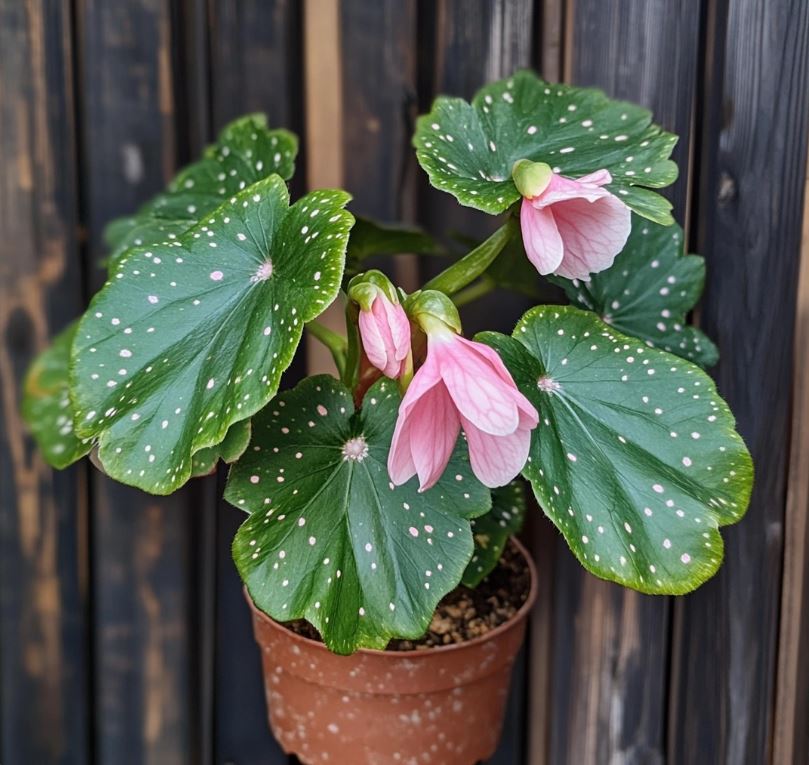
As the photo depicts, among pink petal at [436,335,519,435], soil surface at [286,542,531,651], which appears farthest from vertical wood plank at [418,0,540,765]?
pink petal at [436,335,519,435]

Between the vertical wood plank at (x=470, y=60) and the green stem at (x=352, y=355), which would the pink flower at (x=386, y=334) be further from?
the vertical wood plank at (x=470, y=60)

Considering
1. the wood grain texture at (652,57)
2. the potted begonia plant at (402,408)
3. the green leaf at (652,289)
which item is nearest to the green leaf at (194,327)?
the potted begonia plant at (402,408)

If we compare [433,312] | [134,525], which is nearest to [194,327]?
[433,312]

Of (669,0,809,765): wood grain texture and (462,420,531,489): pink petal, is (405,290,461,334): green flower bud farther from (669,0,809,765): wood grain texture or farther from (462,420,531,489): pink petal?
(669,0,809,765): wood grain texture

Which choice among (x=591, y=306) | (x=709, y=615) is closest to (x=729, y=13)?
(x=591, y=306)

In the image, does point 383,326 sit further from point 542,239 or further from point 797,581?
point 797,581
